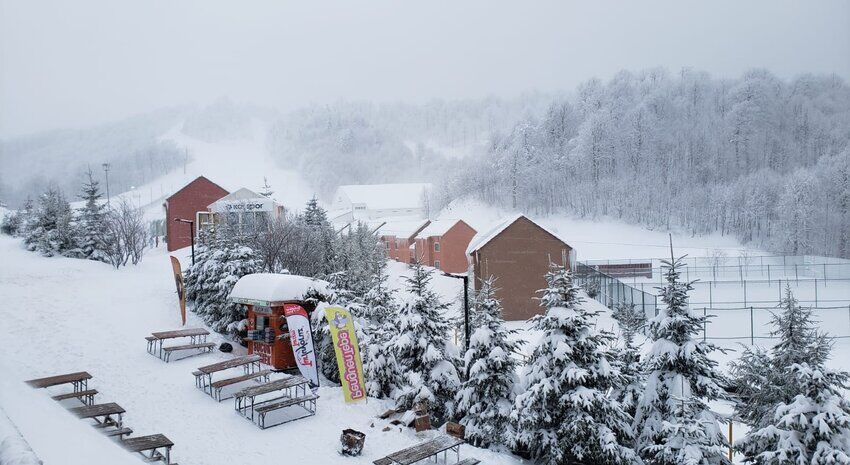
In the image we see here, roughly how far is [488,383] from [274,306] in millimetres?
8336

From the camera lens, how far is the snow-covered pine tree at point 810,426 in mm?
8812

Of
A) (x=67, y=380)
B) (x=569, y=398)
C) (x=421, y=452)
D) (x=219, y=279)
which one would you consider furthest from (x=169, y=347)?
(x=569, y=398)

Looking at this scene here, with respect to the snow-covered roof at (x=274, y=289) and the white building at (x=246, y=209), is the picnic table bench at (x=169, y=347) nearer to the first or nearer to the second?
the snow-covered roof at (x=274, y=289)

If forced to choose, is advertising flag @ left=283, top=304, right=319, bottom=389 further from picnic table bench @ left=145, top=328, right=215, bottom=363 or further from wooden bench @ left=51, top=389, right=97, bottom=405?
wooden bench @ left=51, top=389, right=97, bottom=405

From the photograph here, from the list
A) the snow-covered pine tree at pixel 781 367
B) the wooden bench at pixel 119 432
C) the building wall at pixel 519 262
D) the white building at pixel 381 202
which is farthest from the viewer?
the white building at pixel 381 202

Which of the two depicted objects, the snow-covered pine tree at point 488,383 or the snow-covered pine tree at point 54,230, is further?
the snow-covered pine tree at point 54,230

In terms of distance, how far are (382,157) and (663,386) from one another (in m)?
135

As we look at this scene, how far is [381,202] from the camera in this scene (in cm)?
8819

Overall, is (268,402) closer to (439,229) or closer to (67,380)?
(67,380)

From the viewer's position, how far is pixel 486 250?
3116 centimetres

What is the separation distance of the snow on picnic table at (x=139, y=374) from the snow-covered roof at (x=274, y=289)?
8.04 feet

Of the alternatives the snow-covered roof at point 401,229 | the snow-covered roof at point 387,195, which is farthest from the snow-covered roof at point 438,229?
the snow-covered roof at point 387,195

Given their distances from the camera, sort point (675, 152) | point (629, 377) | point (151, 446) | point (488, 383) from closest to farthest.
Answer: point (151, 446) < point (629, 377) < point (488, 383) < point (675, 152)

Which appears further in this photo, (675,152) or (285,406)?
(675,152)
